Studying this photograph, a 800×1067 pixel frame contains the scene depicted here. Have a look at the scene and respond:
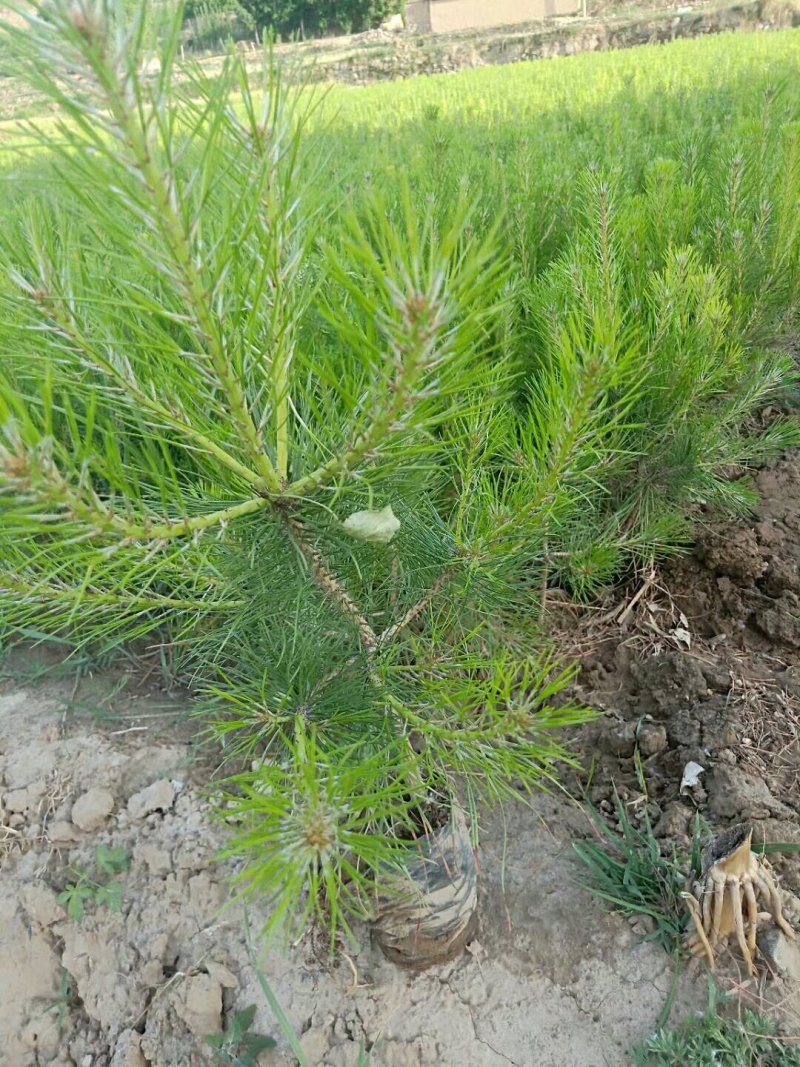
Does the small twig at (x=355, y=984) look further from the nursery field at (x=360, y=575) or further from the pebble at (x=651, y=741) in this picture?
the pebble at (x=651, y=741)

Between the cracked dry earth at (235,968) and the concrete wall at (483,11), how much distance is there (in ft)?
97.5

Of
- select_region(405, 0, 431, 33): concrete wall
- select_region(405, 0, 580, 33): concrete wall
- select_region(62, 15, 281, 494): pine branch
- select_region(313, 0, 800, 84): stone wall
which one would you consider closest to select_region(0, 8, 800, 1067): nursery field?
select_region(62, 15, 281, 494): pine branch

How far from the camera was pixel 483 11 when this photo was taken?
26516mm

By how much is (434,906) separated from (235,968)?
1.39ft

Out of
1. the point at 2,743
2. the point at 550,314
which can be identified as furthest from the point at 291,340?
the point at 2,743

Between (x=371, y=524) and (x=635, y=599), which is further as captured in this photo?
(x=635, y=599)

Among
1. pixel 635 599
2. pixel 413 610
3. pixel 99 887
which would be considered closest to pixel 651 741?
pixel 635 599

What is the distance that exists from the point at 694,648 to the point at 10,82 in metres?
1.85

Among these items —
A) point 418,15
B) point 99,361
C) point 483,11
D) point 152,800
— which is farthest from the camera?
point 418,15

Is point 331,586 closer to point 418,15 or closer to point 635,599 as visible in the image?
point 635,599

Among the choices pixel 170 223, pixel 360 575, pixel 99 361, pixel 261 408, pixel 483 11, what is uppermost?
pixel 483 11

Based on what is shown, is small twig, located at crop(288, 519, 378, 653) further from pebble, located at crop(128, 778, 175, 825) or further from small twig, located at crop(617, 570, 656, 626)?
small twig, located at crop(617, 570, 656, 626)

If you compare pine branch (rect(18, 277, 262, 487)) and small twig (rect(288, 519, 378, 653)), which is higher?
pine branch (rect(18, 277, 262, 487))

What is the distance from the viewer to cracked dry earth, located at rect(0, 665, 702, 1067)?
1.31 metres
